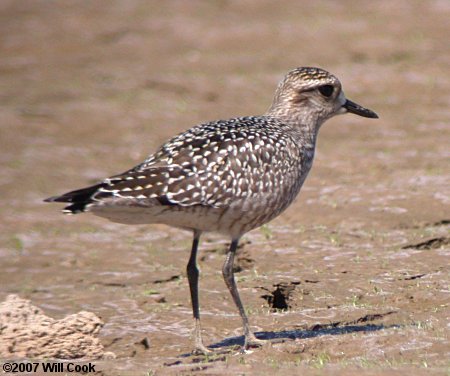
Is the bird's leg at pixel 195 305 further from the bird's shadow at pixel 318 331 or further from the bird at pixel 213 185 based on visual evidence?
the bird's shadow at pixel 318 331

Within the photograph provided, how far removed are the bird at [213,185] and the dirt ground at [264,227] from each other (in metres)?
0.81

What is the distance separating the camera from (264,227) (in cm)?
1112

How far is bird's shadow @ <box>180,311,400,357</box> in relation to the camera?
777 cm

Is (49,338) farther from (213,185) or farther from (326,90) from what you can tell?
(326,90)

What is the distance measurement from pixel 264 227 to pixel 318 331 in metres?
3.27

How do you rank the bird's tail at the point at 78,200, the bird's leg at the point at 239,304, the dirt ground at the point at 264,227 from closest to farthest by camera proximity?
1. the bird's tail at the point at 78,200
2. the bird's leg at the point at 239,304
3. the dirt ground at the point at 264,227

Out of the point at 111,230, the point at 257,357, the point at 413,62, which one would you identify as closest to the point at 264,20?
the point at 413,62

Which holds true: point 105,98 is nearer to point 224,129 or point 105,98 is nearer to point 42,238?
point 42,238

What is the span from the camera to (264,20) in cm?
1692

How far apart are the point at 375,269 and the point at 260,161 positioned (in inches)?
79.0

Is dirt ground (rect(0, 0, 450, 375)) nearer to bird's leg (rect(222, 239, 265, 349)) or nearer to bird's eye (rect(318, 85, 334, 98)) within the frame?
bird's leg (rect(222, 239, 265, 349))

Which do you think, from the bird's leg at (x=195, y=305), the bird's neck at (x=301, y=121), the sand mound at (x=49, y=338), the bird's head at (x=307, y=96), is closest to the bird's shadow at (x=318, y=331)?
the bird's leg at (x=195, y=305)

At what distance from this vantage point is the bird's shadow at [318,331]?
306 inches

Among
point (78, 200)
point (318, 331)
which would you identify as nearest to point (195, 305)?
point (318, 331)
